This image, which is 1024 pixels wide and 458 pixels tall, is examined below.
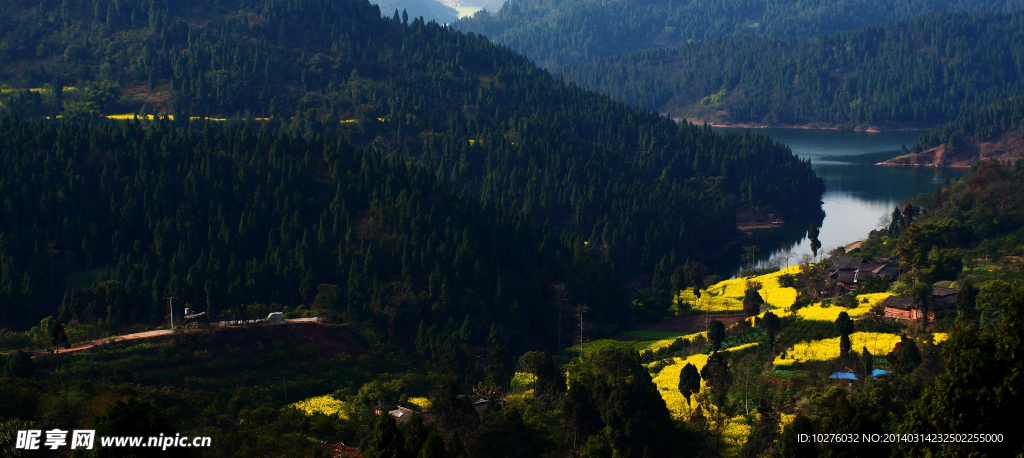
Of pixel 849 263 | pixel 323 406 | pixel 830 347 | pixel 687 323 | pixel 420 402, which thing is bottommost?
pixel 687 323

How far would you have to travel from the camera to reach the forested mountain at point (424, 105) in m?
133

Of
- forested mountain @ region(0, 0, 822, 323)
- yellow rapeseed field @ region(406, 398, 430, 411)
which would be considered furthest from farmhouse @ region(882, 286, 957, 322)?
forested mountain @ region(0, 0, 822, 323)

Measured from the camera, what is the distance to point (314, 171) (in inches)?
3765

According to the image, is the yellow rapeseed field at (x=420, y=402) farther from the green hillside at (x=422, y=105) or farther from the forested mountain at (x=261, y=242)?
the green hillside at (x=422, y=105)

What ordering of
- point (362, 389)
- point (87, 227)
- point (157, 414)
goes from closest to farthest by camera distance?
point (157, 414) < point (362, 389) < point (87, 227)

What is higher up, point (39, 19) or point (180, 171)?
point (39, 19)

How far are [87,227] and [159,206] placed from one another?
6446mm

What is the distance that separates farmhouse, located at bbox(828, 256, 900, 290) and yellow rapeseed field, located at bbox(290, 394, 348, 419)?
4787cm

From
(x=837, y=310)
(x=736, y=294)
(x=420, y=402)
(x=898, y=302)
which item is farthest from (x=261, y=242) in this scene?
(x=898, y=302)

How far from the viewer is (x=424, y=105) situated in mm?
155000

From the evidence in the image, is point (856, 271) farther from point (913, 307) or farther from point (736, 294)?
point (736, 294)

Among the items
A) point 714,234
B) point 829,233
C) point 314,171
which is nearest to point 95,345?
point 314,171

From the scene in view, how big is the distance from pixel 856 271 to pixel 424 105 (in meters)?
86.8

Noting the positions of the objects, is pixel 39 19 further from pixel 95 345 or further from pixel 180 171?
pixel 95 345
